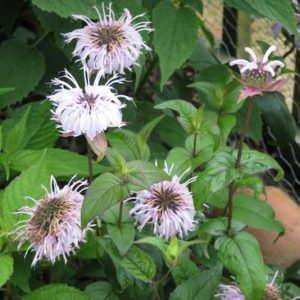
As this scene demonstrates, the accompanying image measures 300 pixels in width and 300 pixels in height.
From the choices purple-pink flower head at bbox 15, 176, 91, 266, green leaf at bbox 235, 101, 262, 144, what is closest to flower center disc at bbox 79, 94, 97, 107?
purple-pink flower head at bbox 15, 176, 91, 266

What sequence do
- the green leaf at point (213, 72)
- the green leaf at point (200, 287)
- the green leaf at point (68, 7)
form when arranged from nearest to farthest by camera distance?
the green leaf at point (200, 287) < the green leaf at point (68, 7) < the green leaf at point (213, 72)

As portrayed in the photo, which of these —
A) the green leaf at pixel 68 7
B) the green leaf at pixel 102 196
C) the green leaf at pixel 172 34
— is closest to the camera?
the green leaf at pixel 102 196

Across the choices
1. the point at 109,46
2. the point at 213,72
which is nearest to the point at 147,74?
the point at 213,72

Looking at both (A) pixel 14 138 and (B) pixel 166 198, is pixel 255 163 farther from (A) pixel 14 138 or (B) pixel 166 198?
(A) pixel 14 138

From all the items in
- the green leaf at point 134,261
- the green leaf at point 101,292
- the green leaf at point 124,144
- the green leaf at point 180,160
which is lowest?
the green leaf at point 101,292

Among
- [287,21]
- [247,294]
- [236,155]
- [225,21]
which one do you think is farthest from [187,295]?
[225,21]

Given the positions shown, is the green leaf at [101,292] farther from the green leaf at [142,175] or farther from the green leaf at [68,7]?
the green leaf at [68,7]

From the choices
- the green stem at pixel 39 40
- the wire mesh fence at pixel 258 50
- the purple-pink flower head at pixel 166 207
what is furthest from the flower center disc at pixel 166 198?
the wire mesh fence at pixel 258 50
